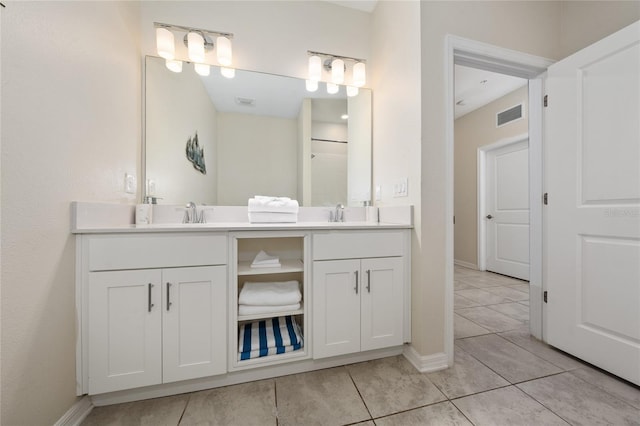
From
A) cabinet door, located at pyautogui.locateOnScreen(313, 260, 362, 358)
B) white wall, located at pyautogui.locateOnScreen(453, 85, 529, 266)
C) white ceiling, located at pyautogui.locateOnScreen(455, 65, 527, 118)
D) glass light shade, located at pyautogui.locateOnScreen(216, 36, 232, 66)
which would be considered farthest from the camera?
white wall, located at pyautogui.locateOnScreen(453, 85, 529, 266)

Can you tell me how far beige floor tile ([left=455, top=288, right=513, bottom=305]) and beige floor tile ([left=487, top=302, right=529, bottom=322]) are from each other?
9 centimetres

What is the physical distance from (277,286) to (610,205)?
6.34ft

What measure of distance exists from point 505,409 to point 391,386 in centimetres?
50

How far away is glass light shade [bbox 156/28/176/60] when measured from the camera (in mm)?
1552

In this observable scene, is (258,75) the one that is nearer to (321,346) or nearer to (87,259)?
(87,259)

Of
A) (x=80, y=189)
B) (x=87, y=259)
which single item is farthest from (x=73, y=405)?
(x=80, y=189)

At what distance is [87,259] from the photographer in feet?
3.44

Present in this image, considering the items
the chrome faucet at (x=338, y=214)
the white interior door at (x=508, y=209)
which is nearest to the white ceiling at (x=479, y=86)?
the white interior door at (x=508, y=209)

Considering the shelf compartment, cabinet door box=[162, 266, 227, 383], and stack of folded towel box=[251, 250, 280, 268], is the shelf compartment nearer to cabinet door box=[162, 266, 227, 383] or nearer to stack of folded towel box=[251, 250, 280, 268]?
stack of folded towel box=[251, 250, 280, 268]

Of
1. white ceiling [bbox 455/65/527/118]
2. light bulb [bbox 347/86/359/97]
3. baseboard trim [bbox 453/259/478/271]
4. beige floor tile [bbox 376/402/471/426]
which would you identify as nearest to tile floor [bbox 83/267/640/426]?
beige floor tile [bbox 376/402/471/426]

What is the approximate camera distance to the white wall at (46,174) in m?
0.77

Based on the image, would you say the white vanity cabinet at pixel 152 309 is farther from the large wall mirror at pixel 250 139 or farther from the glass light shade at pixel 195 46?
the glass light shade at pixel 195 46

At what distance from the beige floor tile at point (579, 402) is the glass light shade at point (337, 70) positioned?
7.44 ft

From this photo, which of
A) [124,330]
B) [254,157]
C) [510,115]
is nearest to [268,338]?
[124,330]
